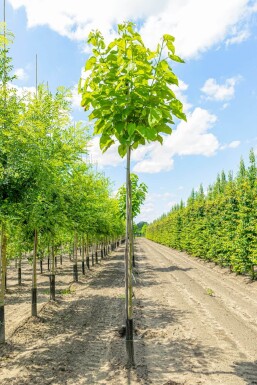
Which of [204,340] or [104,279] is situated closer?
[204,340]

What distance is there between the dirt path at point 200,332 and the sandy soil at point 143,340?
0.02m

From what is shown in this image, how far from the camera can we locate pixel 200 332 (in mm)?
10195

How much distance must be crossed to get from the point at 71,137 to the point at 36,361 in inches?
349

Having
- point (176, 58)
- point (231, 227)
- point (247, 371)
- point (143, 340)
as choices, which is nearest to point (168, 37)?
Answer: point (176, 58)

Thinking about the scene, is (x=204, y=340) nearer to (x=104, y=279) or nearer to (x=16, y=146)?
(x=16, y=146)

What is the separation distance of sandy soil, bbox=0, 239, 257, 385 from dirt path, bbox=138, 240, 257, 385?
23 mm

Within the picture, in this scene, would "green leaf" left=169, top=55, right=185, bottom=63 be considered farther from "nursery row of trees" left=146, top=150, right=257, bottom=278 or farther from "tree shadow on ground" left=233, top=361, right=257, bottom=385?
"nursery row of trees" left=146, top=150, right=257, bottom=278

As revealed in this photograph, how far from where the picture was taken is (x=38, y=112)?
10.8m

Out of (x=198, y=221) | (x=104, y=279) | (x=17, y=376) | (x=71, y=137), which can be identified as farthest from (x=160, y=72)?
(x=198, y=221)

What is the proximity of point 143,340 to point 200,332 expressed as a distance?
6.63ft

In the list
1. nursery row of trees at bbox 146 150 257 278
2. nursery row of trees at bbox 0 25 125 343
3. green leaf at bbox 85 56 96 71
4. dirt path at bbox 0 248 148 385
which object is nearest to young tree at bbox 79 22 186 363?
green leaf at bbox 85 56 96 71

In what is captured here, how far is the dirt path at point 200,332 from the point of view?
7.21 m

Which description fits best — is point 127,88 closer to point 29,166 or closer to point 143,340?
point 29,166

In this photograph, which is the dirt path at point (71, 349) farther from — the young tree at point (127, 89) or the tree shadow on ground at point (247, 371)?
the young tree at point (127, 89)
